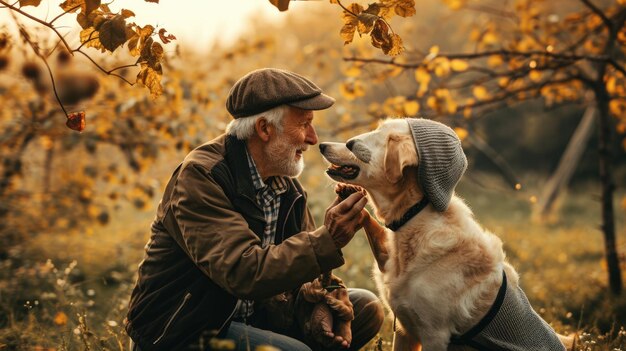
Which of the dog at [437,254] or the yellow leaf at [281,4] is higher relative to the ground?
the yellow leaf at [281,4]

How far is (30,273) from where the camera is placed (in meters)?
5.40

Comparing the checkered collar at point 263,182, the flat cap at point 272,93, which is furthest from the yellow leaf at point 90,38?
the checkered collar at point 263,182

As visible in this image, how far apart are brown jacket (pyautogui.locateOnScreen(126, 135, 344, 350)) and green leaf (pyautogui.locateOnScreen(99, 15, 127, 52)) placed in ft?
2.32

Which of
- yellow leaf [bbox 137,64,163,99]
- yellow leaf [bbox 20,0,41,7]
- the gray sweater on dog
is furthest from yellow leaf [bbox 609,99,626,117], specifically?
yellow leaf [bbox 20,0,41,7]

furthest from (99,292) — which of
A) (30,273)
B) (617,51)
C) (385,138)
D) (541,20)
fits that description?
(617,51)

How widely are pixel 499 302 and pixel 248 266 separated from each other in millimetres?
1252

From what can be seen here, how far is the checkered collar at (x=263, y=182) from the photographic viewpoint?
10.4 ft

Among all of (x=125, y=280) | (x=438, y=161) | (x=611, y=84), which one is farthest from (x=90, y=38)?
(x=611, y=84)

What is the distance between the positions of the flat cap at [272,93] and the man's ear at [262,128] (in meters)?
0.06

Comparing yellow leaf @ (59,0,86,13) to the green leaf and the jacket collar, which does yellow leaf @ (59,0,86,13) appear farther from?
the jacket collar

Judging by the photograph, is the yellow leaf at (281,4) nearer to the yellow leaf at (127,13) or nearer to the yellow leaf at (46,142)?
the yellow leaf at (127,13)

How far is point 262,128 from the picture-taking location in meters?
3.16

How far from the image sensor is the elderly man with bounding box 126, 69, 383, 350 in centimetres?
262

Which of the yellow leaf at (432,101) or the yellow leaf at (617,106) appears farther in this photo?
the yellow leaf at (617,106)
